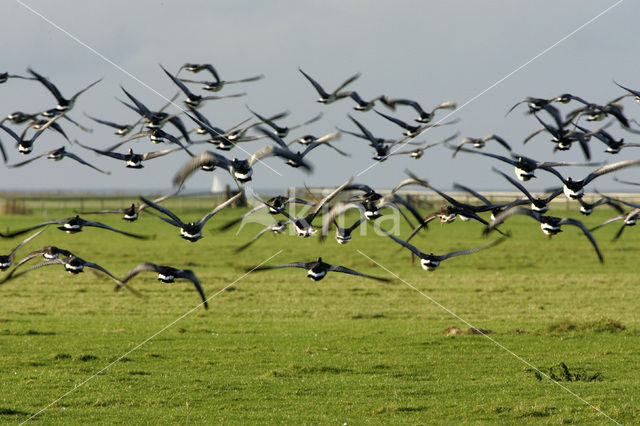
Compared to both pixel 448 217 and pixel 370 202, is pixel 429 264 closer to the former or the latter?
pixel 448 217

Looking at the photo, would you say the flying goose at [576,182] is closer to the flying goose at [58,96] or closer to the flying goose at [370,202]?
the flying goose at [370,202]

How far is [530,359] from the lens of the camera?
81.2 feet

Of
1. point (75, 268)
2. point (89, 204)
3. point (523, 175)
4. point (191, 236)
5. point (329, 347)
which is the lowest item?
point (329, 347)

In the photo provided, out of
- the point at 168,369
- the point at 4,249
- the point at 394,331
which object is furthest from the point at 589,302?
the point at 4,249

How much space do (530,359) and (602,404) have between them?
595cm

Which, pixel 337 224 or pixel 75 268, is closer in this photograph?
pixel 75 268

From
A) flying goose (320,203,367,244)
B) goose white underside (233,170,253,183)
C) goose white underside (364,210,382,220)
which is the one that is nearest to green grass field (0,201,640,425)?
goose white underside (233,170,253,183)

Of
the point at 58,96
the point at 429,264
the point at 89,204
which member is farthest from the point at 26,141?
the point at 89,204

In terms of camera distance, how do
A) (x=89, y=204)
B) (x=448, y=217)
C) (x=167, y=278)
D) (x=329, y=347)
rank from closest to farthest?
(x=167, y=278)
(x=448, y=217)
(x=329, y=347)
(x=89, y=204)

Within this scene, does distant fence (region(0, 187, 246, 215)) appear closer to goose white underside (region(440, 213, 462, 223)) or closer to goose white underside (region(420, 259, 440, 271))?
goose white underside (region(440, 213, 462, 223))

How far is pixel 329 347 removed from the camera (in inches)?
1056

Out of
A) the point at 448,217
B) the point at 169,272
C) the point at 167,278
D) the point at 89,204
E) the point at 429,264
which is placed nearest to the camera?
the point at 169,272

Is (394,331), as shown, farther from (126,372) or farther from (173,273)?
(173,273)

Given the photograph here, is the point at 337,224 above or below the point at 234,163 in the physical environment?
below
